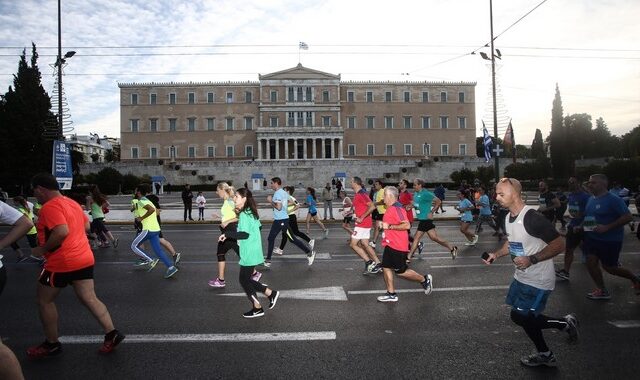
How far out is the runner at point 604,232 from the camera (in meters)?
6.40

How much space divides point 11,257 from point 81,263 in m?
8.32

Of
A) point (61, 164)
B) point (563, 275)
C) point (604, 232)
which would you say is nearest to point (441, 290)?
point (563, 275)

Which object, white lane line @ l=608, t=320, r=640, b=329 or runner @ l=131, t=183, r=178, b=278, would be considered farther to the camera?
runner @ l=131, t=183, r=178, b=278

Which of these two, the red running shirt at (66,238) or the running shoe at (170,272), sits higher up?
the red running shirt at (66,238)

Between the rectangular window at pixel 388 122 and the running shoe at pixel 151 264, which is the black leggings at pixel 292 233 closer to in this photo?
the running shoe at pixel 151 264

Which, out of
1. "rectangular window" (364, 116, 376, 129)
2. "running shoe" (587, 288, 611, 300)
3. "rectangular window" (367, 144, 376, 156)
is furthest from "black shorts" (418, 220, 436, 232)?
"rectangular window" (364, 116, 376, 129)

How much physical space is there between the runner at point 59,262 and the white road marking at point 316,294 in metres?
2.75

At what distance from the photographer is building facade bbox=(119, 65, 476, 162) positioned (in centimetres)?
7025

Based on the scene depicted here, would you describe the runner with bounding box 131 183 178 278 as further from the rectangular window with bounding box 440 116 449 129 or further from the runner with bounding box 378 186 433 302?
the rectangular window with bounding box 440 116 449 129

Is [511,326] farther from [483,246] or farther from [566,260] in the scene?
[483,246]

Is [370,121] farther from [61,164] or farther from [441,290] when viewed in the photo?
[441,290]

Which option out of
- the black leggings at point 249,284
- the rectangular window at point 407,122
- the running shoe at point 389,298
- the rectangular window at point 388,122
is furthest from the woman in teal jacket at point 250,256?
the rectangular window at point 407,122

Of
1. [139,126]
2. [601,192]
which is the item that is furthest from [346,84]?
[601,192]

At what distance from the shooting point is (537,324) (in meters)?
4.20
